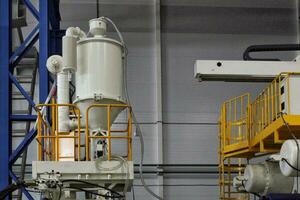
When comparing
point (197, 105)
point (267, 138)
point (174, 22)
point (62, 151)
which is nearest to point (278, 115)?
point (267, 138)

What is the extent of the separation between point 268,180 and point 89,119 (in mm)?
3954

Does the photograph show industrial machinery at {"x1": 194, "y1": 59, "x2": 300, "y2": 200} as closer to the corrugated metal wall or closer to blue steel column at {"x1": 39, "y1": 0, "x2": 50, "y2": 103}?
blue steel column at {"x1": 39, "y1": 0, "x2": 50, "y2": 103}

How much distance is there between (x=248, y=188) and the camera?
9695 millimetres

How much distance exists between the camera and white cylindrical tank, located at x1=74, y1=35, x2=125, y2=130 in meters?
6.99

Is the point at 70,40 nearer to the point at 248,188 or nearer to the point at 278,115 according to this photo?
the point at 278,115

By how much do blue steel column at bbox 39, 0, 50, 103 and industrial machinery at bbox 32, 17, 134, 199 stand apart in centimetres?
172

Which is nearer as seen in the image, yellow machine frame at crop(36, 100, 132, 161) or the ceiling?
yellow machine frame at crop(36, 100, 132, 161)

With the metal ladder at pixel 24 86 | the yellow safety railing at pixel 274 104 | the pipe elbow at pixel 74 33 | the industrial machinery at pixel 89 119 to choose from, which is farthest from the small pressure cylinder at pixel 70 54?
the metal ladder at pixel 24 86

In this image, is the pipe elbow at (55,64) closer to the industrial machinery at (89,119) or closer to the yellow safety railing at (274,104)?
the industrial machinery at (89,119)

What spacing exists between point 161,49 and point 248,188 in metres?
5.95

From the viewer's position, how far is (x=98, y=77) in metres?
7.01
